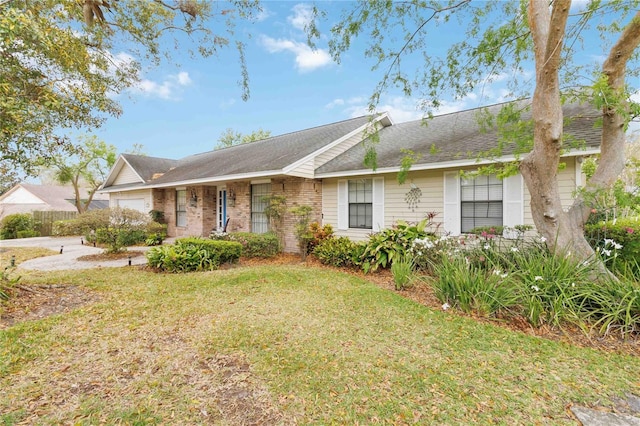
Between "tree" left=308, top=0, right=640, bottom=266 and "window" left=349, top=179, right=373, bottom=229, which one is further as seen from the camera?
"window" left=349, top=179, right=373, bottom=229

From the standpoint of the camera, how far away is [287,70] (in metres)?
12.5

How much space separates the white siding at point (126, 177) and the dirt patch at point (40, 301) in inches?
508

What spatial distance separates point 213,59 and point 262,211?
5.76 m

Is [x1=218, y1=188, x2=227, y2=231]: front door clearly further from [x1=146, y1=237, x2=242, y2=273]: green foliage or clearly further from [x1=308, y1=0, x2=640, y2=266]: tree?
[x1=308, y1=0, x2=640, y2=266]: tree

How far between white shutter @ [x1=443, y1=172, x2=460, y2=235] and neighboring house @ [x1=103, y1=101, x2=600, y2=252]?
25 millimetres

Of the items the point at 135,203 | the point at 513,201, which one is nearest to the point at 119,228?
the point at 135,203

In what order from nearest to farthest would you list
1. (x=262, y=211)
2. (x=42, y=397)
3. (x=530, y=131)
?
(x=42, y=397)
(x=530, y=131)
(x=262, y=211)

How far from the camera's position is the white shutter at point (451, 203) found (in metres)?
7.93

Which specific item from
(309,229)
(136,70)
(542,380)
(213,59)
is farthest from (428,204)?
(136,70)

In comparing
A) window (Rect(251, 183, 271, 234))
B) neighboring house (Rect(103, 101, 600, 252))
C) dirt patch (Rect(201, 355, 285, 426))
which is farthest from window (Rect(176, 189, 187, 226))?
dirt patch (Rect(201, 355, 285, 426))

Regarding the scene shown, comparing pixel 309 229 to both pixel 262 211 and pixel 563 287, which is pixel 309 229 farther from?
pixel 563 287

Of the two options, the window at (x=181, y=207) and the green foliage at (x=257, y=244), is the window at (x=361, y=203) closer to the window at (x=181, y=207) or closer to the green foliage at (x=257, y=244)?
the green foliage at (x=257, y=244)

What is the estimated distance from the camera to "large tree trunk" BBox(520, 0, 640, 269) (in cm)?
457

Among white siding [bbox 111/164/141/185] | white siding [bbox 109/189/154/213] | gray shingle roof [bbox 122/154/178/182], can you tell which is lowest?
white siding [bbox 109/189/154/213]
